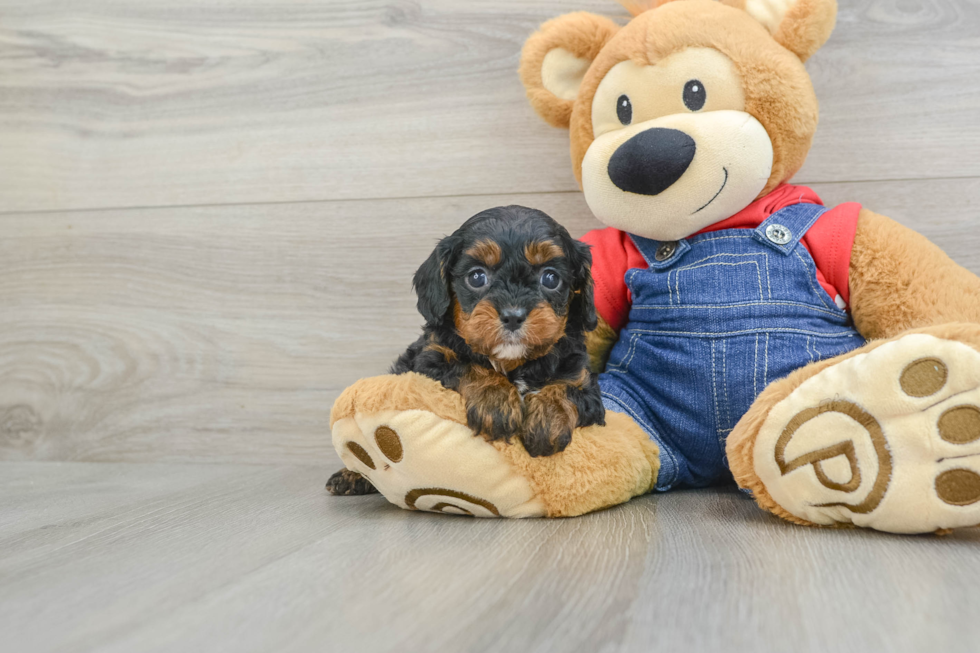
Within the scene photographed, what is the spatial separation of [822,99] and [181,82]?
190 cm

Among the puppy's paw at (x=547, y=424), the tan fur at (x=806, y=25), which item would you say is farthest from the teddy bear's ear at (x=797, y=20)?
the puppy's paw at (x=547, y=424)

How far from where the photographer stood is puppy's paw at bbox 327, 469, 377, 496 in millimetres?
1761

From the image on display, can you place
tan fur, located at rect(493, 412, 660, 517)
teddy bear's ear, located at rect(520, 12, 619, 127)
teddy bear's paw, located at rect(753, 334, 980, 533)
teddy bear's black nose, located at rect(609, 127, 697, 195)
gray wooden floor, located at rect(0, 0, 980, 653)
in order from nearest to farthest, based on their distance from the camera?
teddy bear's paw, located at rect(753, 334, 980, 533) < tan fur, located at rect(493, 412, 660, 517) < teddy bear's black nose, located at rect(609, 127, 697, 195) < teddy bear's ear, located at rect(520, 12, 619, 127) < gray wooden floor, located at rect(0, 0, 980, 653)

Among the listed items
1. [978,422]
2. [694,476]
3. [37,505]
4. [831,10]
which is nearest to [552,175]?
[831,10]

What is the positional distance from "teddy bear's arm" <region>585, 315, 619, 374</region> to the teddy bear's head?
0.28 metres

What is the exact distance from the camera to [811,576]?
100cm

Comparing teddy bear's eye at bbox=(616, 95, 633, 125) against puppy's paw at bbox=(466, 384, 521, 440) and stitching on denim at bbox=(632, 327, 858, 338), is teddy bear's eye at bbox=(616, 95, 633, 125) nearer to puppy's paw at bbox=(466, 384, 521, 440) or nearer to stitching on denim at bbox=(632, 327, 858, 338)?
stitching on denim at bbox=(632, 327, 858, 338)

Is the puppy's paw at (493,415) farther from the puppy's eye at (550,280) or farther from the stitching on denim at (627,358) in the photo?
the stitching on denim at (627,358)

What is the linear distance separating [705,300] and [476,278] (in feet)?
1.74

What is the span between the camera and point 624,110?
62.2 inches

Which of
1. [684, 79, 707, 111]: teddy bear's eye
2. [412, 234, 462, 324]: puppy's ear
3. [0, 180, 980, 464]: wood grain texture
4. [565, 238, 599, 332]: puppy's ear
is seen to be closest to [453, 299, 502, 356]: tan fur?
[412, 234, 462, 324]: puppy's ear

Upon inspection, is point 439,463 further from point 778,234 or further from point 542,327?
point 778,234

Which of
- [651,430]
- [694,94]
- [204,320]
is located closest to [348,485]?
[651,430]

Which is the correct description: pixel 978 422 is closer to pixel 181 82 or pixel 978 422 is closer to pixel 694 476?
pixel 694 476
